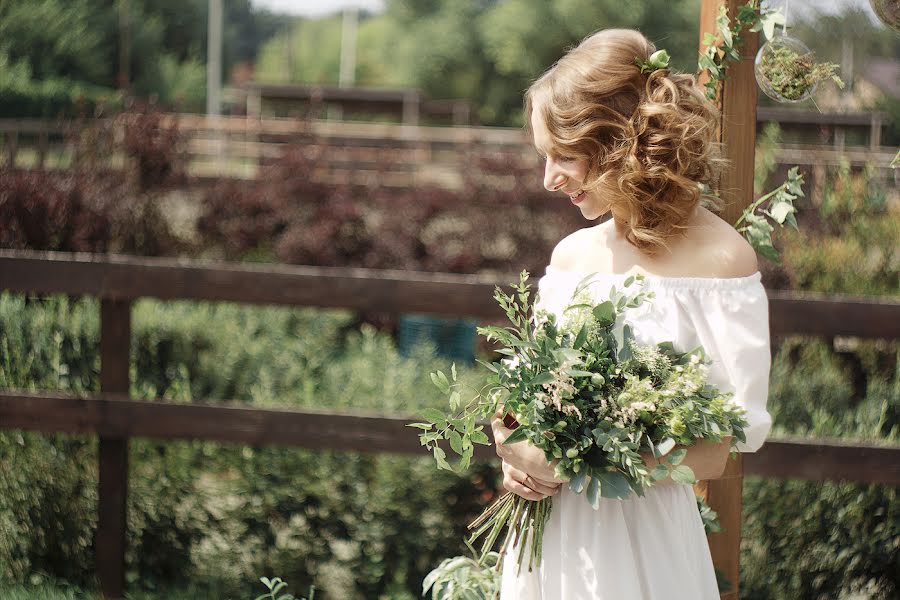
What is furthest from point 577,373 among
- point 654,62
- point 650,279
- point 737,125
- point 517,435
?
point 737,125

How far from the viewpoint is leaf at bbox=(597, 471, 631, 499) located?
167cm

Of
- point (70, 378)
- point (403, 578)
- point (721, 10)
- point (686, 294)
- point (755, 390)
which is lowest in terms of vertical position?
point (403, 578)

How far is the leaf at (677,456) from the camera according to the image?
1663 millimetres

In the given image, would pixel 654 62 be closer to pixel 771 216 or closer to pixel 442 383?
pixel 771 216

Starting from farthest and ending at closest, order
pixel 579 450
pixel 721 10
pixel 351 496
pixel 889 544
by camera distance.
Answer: pixel 351 496 → pixel 889 544 → pixel 721 10 → pixel 579 450

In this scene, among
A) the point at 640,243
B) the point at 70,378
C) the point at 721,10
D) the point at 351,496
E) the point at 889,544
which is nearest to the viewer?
the point at 640,243

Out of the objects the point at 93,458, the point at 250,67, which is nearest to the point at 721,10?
the point at 93,458

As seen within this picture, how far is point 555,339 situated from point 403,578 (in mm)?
2048

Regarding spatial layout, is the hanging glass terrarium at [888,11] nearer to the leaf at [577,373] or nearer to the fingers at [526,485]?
the leaf at [577,373]

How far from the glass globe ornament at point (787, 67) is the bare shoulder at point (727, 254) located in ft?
1.77

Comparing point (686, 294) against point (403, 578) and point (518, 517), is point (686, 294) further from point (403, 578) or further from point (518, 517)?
point (403, 578)

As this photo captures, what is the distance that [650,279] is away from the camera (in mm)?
1820

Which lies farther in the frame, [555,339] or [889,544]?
[889,544]

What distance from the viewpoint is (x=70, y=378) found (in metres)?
4.01
